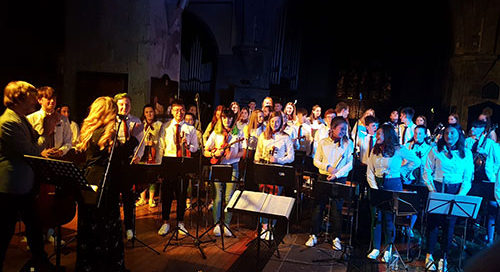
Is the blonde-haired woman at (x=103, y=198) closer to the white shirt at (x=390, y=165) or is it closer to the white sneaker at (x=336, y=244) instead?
the white sneaker at (x=336, y=244)

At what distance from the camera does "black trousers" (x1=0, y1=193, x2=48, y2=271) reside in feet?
12.4

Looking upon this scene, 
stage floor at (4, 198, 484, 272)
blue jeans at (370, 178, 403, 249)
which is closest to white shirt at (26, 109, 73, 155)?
stage floor at (4, 198, 484, 272)

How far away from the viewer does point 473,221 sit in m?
6.88

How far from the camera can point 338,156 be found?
18.8 ft

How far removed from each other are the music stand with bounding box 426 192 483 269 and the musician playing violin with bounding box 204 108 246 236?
294 centimetres

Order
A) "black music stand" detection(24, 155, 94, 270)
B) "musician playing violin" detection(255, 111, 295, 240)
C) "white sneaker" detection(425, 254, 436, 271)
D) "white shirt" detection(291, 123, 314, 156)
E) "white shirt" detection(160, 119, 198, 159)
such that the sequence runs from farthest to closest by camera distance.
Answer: "white shirt" detection(291, 123, 314, 156) < "white shirt" detection(160, 119, 198, 159) < "musician playing violin" detection(255, 111, 295, 240) < "white sneaker" detection(425, 254, 436, 271) < "black music stand" detection(24, 155, 94, 270)

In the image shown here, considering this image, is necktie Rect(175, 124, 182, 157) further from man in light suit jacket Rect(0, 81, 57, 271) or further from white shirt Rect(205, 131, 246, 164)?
man in light suit jacket Rect(0, 81, 57, 271)

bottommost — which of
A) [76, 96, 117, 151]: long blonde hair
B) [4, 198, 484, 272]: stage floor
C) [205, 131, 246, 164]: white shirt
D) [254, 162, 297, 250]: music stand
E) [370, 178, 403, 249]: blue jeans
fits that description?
[4, 198, 484, 272]: stage floor

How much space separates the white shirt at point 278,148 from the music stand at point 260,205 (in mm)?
1683

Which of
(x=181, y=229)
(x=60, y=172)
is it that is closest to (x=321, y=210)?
(x=181, y=229)

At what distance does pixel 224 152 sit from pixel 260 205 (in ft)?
7.09

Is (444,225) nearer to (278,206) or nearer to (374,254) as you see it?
(374,254)

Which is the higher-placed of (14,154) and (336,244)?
(14,154)

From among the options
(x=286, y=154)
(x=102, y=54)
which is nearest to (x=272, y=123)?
(x=286, y=154)
